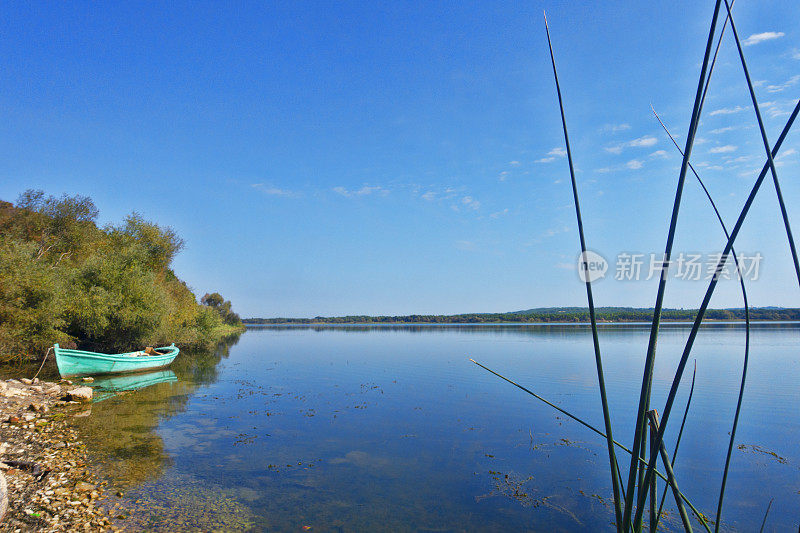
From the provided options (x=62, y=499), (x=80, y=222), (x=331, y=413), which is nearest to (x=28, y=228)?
(x=80, y=222)

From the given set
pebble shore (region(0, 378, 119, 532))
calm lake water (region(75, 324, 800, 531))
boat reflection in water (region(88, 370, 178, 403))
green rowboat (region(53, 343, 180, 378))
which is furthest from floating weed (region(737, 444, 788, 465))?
green rowboat (region(53, 343, 180, 378))

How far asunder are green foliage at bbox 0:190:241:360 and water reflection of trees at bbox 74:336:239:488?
303 inches

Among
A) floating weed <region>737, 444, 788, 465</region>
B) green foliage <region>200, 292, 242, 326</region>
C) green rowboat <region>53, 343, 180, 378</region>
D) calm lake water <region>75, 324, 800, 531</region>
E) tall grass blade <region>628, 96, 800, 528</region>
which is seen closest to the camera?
tall grass blade <region>628, 96, 800, 528</region>

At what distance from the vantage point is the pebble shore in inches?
257

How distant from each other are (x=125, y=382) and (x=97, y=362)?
5.80 ft

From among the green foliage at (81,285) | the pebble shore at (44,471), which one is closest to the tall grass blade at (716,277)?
the pebble shore at (44,471)

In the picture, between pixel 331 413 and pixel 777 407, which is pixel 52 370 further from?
pixel 777 407

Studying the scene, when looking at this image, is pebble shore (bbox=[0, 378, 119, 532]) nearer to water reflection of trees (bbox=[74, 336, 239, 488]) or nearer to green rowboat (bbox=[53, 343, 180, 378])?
water reflection of trees (bbox=[74, 336, 239, 488])

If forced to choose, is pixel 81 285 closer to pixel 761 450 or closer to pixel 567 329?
pixel 761 450

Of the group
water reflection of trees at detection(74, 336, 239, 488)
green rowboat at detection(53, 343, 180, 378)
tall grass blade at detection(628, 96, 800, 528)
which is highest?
tall grass blade at detection(628, 96, 800, 528)

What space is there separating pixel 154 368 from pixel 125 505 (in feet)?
71.3

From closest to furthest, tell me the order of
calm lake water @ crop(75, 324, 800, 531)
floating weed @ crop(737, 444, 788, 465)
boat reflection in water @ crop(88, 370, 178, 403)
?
calm lake water @ crop(75, 324, 800, 531) → floating weed @ crop(737, 444, 788, 465) → boat reflection in water @ crop(88, 370, 178, 403)

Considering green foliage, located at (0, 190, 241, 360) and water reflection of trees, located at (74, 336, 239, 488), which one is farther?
green foliage, located at (0, 190, 241, 360)

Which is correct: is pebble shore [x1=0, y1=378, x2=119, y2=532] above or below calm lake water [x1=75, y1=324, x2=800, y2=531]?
above
